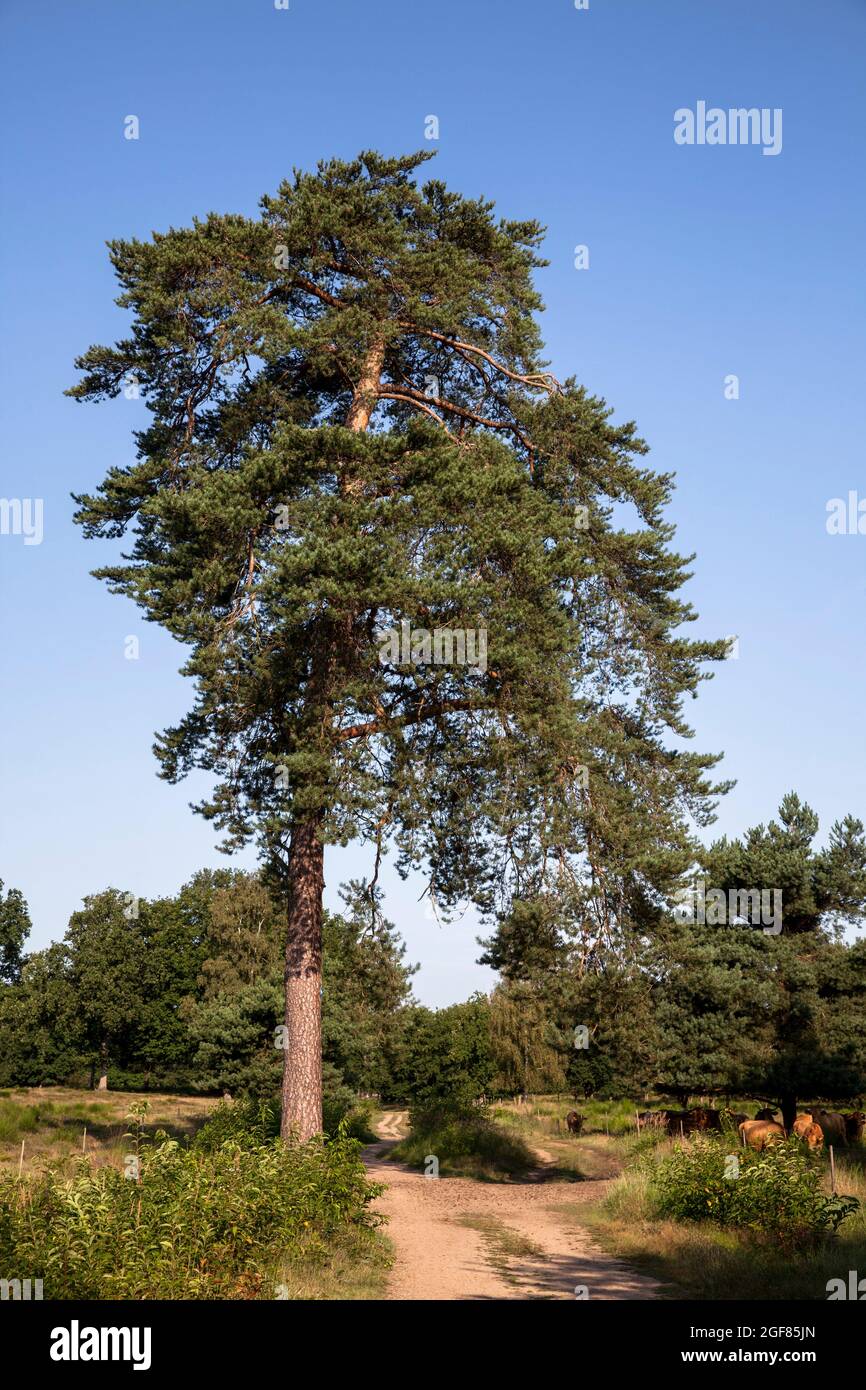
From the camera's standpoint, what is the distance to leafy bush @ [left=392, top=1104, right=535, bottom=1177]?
27.0m

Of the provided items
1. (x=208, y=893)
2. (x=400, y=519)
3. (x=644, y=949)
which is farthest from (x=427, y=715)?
(x=208, y=893)

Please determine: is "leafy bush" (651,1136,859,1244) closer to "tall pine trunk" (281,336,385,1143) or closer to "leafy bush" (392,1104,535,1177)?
"tall pine trunk" (281,336,385,1143)

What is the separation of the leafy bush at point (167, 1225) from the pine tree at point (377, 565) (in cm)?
463

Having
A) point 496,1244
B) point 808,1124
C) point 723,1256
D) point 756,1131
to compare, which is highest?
point 723,1256

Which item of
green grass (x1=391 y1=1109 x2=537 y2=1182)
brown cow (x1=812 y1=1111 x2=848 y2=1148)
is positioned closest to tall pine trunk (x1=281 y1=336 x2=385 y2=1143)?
green grass (x1=391 y1=1109 x2=537 y2=1182)

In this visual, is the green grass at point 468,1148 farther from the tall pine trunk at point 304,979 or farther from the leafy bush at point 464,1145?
the tall pine trunk at point 304,979

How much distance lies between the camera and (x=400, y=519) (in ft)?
49.3

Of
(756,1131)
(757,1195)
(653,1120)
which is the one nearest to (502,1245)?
(757,1195)

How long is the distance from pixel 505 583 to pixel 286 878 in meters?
6.53

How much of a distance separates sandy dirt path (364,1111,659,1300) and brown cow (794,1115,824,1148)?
523 cm

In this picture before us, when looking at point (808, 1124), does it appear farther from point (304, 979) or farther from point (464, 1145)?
point (304, 979)

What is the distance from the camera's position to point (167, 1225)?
905 centimetres

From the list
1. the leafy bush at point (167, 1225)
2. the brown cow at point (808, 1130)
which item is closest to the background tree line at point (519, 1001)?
the brown cow at point (808, 1130)

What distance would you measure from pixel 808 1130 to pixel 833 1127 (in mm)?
2722
